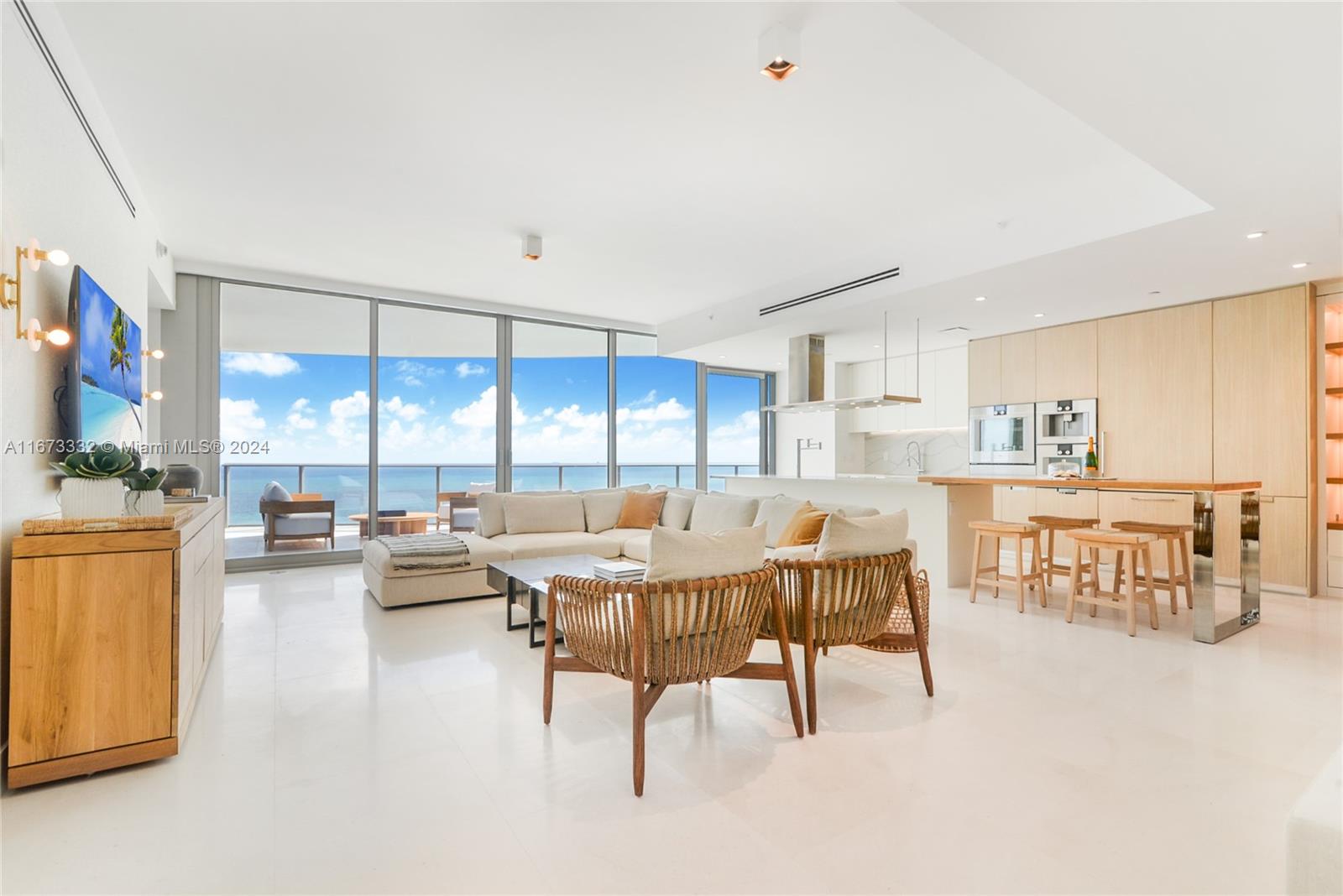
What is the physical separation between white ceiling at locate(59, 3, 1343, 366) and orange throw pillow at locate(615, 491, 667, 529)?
2.10 meters

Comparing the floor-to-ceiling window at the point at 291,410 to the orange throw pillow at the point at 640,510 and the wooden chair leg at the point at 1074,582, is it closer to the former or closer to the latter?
the orange throw pillow at the point at 640,510

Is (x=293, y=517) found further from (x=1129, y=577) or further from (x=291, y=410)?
(x=1129, y=577)

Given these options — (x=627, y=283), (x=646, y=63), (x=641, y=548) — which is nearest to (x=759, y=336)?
(x=627, y=283)

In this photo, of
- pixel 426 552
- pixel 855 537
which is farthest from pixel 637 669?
pixel 426 552

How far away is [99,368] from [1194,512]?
5789 mm

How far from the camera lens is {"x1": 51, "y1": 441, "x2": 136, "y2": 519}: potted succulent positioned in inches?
89.6

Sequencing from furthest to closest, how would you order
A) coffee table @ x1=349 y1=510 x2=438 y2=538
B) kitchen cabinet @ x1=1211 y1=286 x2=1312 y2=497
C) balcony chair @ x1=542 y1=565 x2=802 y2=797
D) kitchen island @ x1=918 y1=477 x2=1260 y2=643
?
1. coffee table @ x1=349 y1=510 x2=438 y2=538
2. kitchen cabinet @ x1=1211 y1=286 x2=1312 y2=497
3. kitchen island @ x1=918 y1=477 x2=1260 y2=643
4. balcony chair @ x1=542 y1=565 x2=802 y2=797

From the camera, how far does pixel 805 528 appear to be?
13.3ft

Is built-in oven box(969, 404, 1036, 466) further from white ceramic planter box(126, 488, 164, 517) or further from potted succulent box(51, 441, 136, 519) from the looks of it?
potted succulent box(51, 441, 136, 519)

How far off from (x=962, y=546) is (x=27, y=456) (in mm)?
5625

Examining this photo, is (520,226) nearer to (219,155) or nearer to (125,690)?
(219,155)

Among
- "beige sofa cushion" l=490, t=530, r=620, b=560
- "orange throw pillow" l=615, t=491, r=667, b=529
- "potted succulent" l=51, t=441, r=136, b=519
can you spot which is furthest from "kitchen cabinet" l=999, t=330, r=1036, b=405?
"potted succulent" l=51, t=441, r=136, b=519

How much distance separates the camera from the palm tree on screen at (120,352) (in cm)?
329

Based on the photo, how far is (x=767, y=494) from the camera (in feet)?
22.0
